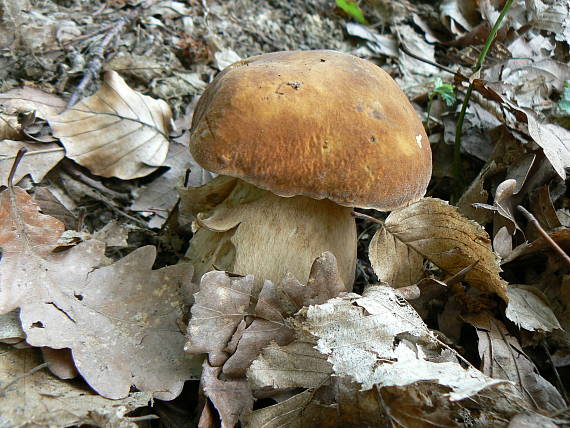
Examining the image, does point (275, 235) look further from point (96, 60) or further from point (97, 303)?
point (96, 60)

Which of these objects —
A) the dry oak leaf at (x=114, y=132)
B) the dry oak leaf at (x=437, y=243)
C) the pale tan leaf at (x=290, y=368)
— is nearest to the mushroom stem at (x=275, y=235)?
the dry oak leaf at (x=437, y=243)

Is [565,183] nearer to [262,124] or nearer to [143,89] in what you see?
[262,124]

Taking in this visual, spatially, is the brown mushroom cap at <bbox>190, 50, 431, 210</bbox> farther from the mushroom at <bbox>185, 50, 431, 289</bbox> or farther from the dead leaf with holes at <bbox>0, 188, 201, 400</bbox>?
the dead leaf with holes at <bbox>0, 188, 201, 400</bbox>

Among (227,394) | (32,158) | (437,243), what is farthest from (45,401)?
(437,243)

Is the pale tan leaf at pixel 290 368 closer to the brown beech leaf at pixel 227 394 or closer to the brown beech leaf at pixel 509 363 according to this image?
the brown beech leaf at pixel 227 394

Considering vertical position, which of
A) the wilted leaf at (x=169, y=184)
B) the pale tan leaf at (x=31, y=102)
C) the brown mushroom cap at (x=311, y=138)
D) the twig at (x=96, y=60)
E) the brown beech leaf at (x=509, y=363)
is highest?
the brown mushroom cap at (x=311, y=138)

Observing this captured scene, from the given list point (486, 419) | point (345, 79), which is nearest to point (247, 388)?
point (486, 419)

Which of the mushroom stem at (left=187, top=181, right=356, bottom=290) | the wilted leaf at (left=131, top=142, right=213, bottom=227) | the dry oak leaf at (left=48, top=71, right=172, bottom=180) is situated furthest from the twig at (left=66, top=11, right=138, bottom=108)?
the mushroom stem at (left=187, top=181, right=356, bottom=290)

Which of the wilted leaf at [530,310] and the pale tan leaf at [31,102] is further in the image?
the pale tan leaf at [31,102]
